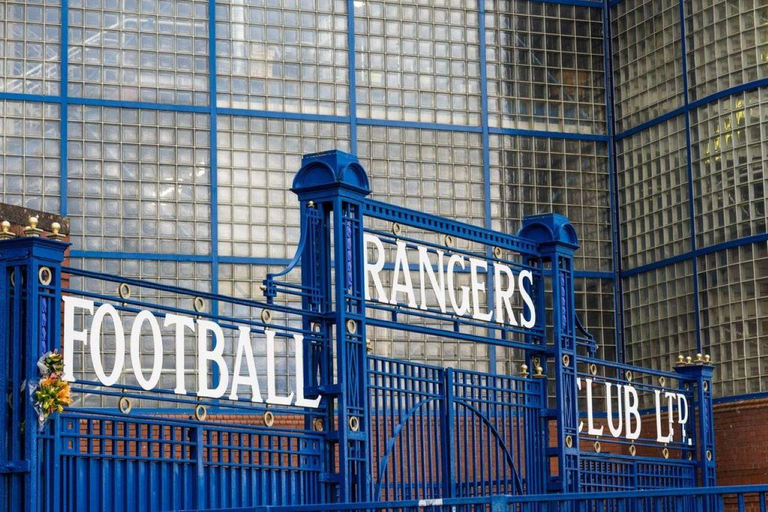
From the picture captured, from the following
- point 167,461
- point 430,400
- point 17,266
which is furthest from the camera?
point 430,400

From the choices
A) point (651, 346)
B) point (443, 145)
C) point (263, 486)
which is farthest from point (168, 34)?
point (263, 486)

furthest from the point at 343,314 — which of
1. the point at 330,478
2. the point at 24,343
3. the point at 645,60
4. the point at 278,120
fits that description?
the point at 645,60

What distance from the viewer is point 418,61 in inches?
995

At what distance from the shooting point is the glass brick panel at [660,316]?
80.9ft

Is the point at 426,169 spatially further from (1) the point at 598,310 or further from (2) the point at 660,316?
(2) the point at 660,316

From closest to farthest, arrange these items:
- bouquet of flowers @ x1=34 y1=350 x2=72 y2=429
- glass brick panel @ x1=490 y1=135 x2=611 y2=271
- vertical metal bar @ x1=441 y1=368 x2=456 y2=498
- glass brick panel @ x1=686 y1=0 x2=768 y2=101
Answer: bouquet of flowers @ x1=34 y1=350 x2=72 y2=429, vertical metal bar @ x1=441 y1=368 x2=456 y2=498, glass brick panel @ x1=686 y1=0 x2=768 y2=101, glass brick panel @ x1=490 y1=135 x2=611 y2=271

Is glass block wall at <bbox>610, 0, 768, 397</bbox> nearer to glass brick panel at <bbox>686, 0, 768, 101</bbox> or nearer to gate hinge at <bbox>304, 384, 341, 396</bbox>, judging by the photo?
glass brick panel at <bbox>686, 0, 768, 101</bbox>

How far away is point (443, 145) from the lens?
82.4 ft

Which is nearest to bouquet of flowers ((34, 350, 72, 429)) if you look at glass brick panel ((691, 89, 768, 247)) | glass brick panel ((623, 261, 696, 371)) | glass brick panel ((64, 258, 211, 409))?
glass brick panel ((64, 258, 211, 409))

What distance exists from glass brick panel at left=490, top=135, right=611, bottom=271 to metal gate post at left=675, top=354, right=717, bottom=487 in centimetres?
478

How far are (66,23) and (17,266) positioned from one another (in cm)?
1260

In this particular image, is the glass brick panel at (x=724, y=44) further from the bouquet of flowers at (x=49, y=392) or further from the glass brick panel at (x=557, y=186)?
the bouquet of flowers at (x=49, y=392)

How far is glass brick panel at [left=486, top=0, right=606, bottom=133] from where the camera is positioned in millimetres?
25766

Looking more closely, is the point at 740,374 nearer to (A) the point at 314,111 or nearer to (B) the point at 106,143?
(A) the point at 314,111
